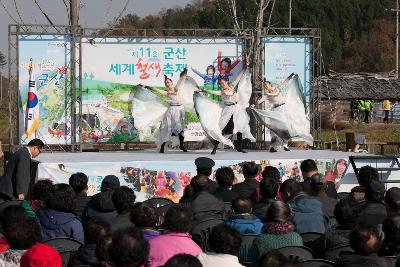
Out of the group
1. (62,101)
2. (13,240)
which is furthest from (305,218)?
(62,101)

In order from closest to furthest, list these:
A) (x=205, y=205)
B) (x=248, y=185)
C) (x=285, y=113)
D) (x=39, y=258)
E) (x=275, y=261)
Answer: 1. (x=275, y=261)
2. (x=39, y=258)
3. (x=205, y=205)
4. (x=248, y=185)
5. (x=285, y=113)

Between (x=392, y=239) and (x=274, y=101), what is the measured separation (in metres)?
10.3

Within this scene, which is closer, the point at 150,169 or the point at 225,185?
the point at 225,185

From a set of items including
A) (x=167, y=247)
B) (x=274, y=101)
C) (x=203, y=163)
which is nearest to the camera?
(x=167, y=247)

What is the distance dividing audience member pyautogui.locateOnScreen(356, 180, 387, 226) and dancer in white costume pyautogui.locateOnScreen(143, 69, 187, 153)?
27.6ft

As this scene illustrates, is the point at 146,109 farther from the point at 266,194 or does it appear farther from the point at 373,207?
the point at 373,207

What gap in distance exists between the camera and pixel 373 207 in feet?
22.4

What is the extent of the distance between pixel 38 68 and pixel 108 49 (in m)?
1.42

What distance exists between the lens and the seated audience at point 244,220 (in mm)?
6230

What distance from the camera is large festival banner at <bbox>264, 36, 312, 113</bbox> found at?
16.6 metres

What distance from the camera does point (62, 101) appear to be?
15844 millimetres

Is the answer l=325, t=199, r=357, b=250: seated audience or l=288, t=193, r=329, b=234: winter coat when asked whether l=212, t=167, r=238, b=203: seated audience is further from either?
l=325, t=199, r=357, b=250: seated audience

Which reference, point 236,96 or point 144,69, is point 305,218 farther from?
point 144,69

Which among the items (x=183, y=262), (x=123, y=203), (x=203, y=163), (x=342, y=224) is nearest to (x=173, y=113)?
(x=203, y=163)
